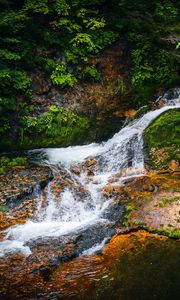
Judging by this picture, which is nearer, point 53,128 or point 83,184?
point 83,184

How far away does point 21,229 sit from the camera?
8477 mm

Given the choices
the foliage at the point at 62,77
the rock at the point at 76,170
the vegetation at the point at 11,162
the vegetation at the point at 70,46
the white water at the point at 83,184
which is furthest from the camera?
the foliage at the point at 62,77

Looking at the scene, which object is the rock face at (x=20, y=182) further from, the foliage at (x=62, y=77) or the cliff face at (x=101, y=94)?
the foliage at (x=62, y=77)

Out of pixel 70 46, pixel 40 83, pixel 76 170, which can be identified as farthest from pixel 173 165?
pixel 70 46

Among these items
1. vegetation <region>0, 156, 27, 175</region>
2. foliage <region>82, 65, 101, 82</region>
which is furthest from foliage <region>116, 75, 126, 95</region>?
vegetation <region>0, 156, 27, 175</region>

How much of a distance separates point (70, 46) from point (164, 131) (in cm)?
533

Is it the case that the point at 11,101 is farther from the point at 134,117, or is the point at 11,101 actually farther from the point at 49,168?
the point at 134,117

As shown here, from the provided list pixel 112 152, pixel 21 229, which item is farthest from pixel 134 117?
pixel 21 229

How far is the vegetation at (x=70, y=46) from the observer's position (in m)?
12.2

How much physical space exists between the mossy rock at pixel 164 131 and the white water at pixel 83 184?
0.35m

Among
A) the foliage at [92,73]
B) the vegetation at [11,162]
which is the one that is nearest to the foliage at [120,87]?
the foliage at [92,73]

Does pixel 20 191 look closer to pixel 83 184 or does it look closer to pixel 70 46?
pixel 83 184

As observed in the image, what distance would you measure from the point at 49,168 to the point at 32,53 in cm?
495

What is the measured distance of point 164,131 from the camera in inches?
448
